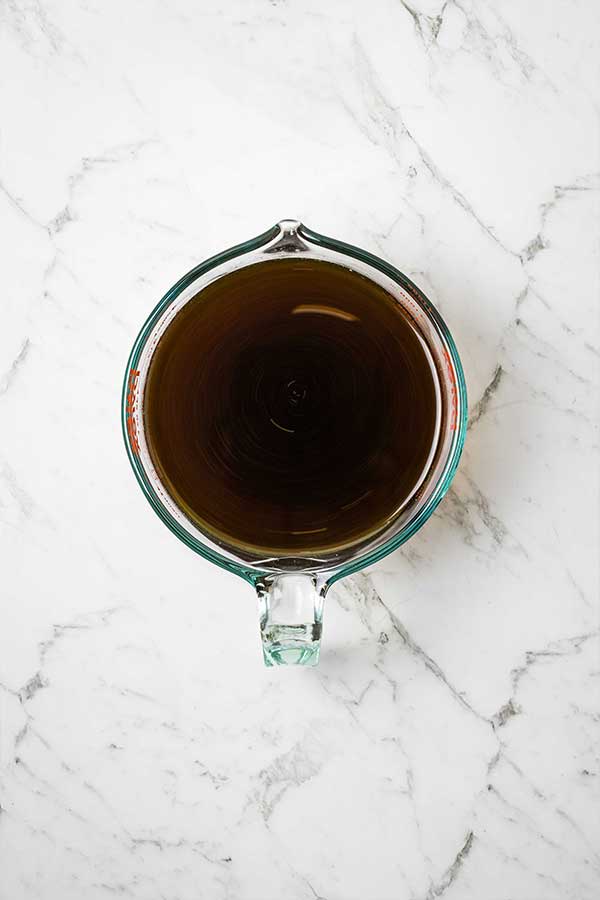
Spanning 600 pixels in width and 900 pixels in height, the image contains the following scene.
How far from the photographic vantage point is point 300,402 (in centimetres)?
80

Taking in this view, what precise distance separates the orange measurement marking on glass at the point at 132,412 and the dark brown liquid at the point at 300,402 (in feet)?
0.10

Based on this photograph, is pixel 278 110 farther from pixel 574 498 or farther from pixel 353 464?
pixel 574 498

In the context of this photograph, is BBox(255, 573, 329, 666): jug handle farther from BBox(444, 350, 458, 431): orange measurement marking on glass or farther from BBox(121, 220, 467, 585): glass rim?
BBox(444, 350, 458, 431): orange measurement marking on glass

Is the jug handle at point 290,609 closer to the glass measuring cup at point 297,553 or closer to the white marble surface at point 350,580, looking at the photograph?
the glass measuring cup at point 297,553

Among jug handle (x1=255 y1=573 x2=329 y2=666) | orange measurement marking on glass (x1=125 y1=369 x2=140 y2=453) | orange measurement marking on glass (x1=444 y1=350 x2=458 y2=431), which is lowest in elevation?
jug handle (x1=255 y1=573 x2=329 y2=666)

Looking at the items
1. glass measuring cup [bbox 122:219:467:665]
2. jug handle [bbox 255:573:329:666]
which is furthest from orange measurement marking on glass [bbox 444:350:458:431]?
jug handle [bbox 255:573:329:666]

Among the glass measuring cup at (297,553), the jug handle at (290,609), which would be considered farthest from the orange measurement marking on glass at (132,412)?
the jug handle at (290,609)

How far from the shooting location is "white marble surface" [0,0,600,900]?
88 centimetres

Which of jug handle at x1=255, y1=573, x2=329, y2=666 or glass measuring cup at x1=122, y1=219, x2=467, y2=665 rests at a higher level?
glass measuring cup at x1=122, y1=219, x2=467, y2=665

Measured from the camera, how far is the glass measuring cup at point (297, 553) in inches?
31.1

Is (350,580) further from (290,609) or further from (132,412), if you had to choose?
(132,412)

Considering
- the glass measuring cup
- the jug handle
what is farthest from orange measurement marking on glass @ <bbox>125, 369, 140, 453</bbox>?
the jug handle

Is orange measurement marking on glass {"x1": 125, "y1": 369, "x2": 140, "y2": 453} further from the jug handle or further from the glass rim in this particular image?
the jug handle

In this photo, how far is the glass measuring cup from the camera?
0.79m
